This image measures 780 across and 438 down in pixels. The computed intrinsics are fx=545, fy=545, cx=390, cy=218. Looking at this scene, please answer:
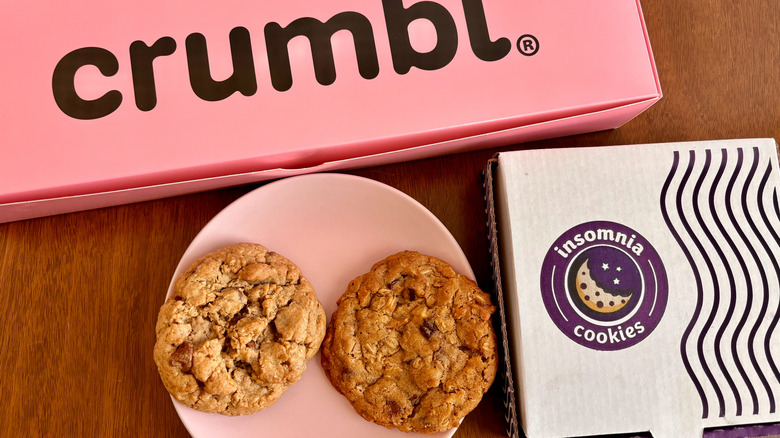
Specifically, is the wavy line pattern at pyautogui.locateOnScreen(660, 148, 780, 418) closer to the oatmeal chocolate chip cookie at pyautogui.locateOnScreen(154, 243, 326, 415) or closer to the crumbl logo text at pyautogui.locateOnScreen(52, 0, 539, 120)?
the crumbl logo text at pyautogui.locateOnScreen(52, 0, 539, 120)

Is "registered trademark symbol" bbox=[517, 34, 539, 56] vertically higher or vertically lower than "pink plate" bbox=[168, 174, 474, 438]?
higher

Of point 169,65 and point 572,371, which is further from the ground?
point 169,65

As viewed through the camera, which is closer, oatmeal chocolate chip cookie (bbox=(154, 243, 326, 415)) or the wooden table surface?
oatmeal chocolate chip cookie (bbox=(154, 243, 326, 415))

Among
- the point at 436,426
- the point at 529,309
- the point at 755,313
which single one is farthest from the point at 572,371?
the point at 755,313

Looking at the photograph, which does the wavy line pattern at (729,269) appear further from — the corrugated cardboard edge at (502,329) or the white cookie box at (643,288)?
the corrugated cardboard edge at (502,329)

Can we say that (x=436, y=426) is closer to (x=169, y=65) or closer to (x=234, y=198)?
(x=234, y=198)

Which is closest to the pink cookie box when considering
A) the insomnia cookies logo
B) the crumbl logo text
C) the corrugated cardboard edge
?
the crumbl logo text
